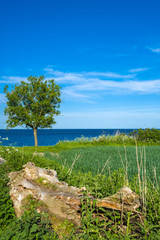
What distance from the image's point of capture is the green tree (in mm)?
20141

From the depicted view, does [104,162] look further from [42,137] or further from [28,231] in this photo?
[42,137]

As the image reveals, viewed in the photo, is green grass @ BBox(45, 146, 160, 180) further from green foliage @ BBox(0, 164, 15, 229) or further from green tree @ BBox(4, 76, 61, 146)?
green tree @ BBox(4, 76, 61, 146)

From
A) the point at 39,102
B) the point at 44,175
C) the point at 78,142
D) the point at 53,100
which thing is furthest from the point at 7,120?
the point at 44,175

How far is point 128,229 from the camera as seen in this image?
320cm

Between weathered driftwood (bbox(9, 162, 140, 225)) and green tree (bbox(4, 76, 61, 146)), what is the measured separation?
612 inches

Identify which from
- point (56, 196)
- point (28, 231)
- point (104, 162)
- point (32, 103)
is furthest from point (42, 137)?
point (28, 231)

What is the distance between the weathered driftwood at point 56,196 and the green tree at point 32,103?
15539 millimetres

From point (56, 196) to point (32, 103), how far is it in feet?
58.0

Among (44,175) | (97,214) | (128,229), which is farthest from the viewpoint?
(44,175)

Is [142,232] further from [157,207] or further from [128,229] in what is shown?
[157,207]

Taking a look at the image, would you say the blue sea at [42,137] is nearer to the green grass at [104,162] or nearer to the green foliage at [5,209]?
the green grass at [104,162]

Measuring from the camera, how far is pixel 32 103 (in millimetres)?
20781

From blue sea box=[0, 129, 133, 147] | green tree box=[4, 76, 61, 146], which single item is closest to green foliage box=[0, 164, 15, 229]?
blue sea box=[0, 129, 133, 147]

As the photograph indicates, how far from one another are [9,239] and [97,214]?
4.70 ft
